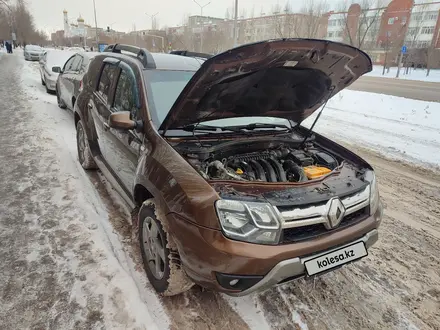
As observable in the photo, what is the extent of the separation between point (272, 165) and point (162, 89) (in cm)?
130

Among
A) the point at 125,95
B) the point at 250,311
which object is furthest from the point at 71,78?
the point at 250,311

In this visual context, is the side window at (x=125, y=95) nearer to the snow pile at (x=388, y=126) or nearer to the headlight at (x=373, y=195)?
the headlight at (x=373, y=195)

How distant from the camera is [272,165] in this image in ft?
9.37

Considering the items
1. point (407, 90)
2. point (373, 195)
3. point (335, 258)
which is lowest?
point (407, 90)

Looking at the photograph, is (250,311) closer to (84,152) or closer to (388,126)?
(84,152)

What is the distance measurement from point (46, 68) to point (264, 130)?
1126 centimetres

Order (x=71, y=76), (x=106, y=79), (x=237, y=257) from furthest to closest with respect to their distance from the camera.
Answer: (x=71, y=76) → (x=106, y=79) → (x=237, y=257)

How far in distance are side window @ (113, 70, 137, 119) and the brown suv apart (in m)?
0.02

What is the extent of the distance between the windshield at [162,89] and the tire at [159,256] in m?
0.82

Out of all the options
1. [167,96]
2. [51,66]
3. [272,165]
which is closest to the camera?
[272,165]

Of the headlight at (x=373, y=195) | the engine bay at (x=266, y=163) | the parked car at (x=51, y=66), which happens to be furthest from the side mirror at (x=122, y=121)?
the parked car at (x=51, y=66)

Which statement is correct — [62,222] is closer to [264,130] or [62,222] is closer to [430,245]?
[264,130]

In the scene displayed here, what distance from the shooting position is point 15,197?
4.04 metres

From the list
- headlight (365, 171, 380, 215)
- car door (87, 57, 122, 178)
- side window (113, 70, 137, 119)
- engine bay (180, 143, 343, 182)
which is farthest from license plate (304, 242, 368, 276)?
car door (87, 57, 122, 178)
